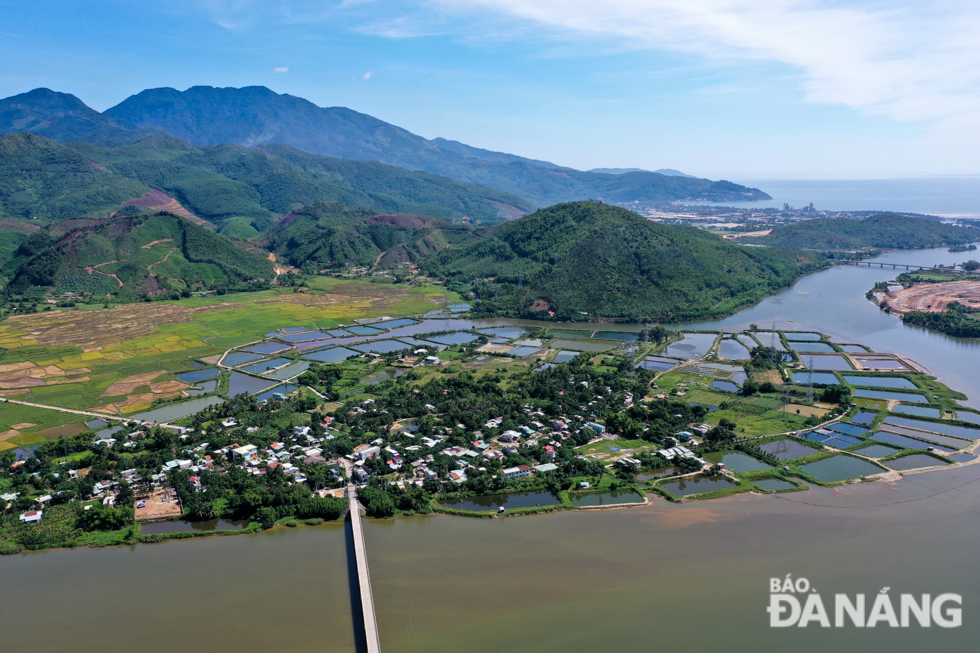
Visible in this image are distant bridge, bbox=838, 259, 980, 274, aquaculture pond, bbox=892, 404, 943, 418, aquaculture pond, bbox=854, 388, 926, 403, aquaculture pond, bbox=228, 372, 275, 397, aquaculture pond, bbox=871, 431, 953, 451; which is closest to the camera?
aquaculture pond, bbox=871, 431, 953, 451

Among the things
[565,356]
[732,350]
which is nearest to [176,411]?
[565,356]

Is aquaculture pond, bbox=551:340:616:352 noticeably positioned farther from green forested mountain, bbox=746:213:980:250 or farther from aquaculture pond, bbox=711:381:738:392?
green forested mountain, bbox=746:213:980:250

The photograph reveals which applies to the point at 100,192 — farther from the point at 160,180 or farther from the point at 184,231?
the point at 184,231

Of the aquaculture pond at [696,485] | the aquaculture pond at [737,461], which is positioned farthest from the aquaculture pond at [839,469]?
the aquaculture pond at [696,485]

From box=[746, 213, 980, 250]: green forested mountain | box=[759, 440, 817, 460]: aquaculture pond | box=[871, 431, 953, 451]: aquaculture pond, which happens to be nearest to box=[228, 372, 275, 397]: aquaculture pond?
box=[759, 440, 817, 460]: aquaculture pond

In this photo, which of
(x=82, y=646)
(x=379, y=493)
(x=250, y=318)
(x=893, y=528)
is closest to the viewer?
(x=82, y=646)

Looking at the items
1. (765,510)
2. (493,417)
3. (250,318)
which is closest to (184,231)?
(250,318)
